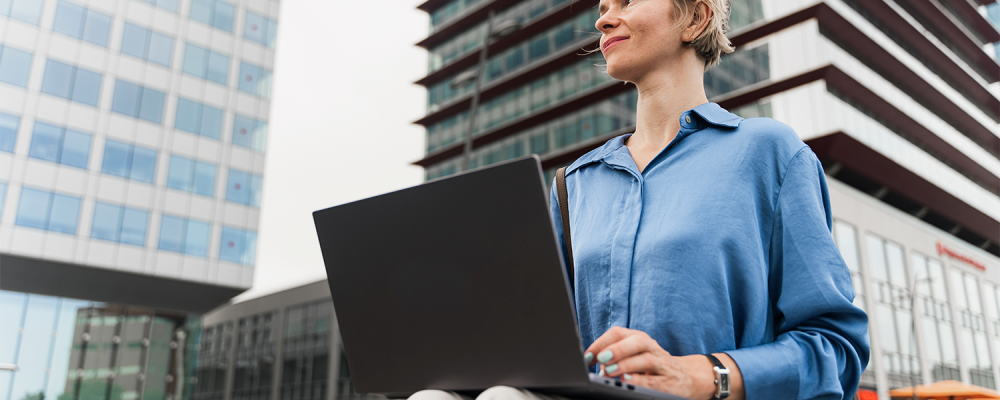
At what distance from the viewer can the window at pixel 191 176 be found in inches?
1214

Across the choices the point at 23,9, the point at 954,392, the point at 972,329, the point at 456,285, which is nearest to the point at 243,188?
the point at 23,9

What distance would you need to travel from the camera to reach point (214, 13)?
33.6m

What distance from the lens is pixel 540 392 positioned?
1150 mm

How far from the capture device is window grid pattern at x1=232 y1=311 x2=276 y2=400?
42.5 meters

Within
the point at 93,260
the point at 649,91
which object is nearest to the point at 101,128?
the point at 93,260

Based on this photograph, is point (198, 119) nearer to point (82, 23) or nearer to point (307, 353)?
point (82, 23)

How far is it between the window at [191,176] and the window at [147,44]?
4471 millimetres

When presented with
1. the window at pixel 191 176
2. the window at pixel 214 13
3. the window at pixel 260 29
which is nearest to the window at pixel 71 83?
the window at pixel 191 176

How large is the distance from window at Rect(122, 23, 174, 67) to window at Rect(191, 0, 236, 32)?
74.5 inches

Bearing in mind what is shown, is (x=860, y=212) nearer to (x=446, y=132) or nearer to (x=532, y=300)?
(x=446, y=132)

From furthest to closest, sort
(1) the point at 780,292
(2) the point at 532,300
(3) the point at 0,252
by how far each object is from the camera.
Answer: (3) the point at 0,252, (1) the point at 780,292, (2) the point at 532,300

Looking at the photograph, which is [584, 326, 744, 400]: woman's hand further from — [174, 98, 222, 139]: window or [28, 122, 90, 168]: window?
[174, 98, 222, 139]: window

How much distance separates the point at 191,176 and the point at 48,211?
5647 millimetres

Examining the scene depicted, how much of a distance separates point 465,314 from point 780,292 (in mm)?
733
